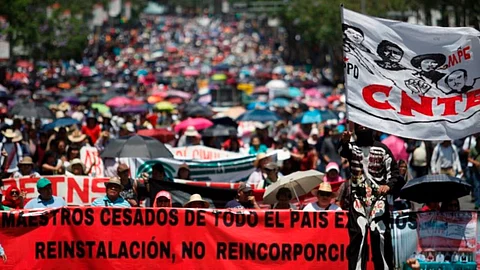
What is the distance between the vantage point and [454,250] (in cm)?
1041

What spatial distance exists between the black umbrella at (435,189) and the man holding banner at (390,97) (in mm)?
1289

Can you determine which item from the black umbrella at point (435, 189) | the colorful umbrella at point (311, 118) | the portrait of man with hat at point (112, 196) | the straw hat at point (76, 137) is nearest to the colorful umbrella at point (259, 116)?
the colorful umbrella at point (311, 118)

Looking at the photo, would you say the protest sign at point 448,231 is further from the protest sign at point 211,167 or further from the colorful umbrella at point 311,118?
the colorful umbrella at point 311,118

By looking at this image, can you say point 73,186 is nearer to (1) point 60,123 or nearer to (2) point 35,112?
(1) point 60,123

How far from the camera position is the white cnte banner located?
10219 mm

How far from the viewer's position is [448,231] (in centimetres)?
1045

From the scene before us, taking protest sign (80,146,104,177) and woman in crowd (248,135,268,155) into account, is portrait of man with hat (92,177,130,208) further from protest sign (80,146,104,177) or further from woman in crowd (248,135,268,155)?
woman in crowd (248,135,268,155)

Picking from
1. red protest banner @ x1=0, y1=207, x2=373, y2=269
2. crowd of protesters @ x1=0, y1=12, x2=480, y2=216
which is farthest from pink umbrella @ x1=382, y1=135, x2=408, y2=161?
red protest banner @ x1=0, y1=207, x2=373, y2=269

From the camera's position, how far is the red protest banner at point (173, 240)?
10516 mm

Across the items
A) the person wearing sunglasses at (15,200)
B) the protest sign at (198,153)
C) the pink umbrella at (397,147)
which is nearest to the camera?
the person wearing sunglasses at (15,200)

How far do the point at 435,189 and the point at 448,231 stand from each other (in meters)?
1.25

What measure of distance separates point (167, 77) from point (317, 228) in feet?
223

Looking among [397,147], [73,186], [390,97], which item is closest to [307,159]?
[397,147]

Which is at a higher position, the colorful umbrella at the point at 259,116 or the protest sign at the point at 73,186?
the protest sign at the point at 73,186
